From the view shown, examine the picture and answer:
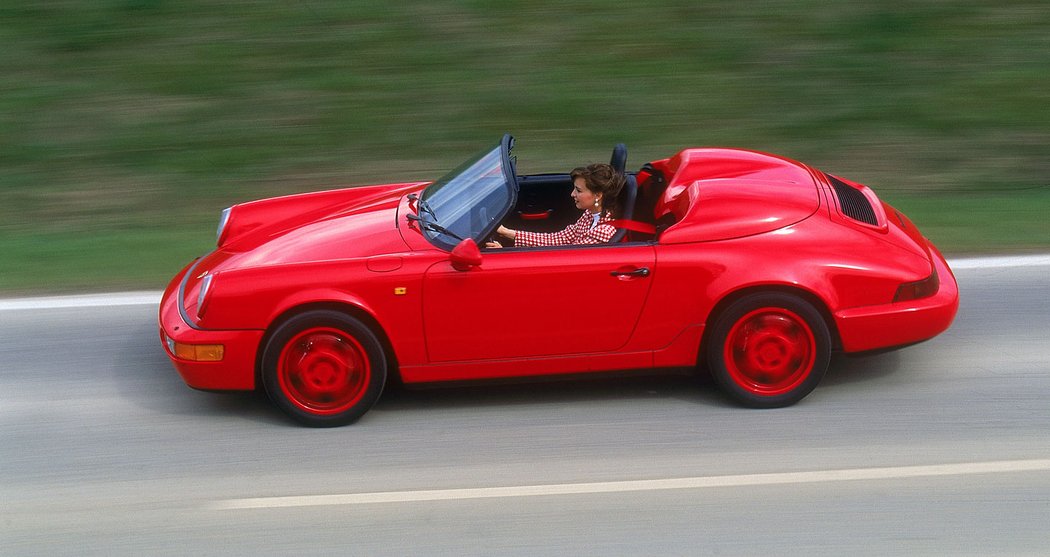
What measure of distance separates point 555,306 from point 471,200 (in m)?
0.76

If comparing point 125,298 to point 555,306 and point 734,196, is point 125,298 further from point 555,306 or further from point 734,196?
point 734,196

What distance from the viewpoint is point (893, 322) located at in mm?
5074

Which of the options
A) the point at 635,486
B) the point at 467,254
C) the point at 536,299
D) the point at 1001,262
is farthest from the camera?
the point at 1001,262

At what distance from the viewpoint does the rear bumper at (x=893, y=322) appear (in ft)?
16.6

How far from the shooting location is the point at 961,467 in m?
4.57

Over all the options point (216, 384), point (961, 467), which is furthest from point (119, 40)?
point (961, 467)

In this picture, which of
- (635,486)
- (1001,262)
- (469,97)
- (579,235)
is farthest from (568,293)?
(469,97)

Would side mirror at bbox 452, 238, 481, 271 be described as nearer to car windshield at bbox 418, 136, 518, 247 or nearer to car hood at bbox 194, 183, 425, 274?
car windshield at bbox 418, 136, 518, 247

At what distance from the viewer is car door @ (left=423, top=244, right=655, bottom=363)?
4.96 m

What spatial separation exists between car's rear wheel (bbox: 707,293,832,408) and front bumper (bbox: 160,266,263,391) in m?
2.14

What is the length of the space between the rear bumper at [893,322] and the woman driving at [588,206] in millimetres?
1219

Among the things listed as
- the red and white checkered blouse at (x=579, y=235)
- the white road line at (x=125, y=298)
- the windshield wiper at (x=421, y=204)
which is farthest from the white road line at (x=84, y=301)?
the red and white checkered blouse at (x=579, y=235)

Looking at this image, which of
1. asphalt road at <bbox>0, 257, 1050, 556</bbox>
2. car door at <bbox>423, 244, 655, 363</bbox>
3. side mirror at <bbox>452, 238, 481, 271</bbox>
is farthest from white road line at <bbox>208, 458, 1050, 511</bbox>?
side mirror at <bbox>452, 238, 481, 271</bbox>

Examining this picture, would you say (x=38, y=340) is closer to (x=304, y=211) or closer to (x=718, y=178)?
(x=304, y=211)
